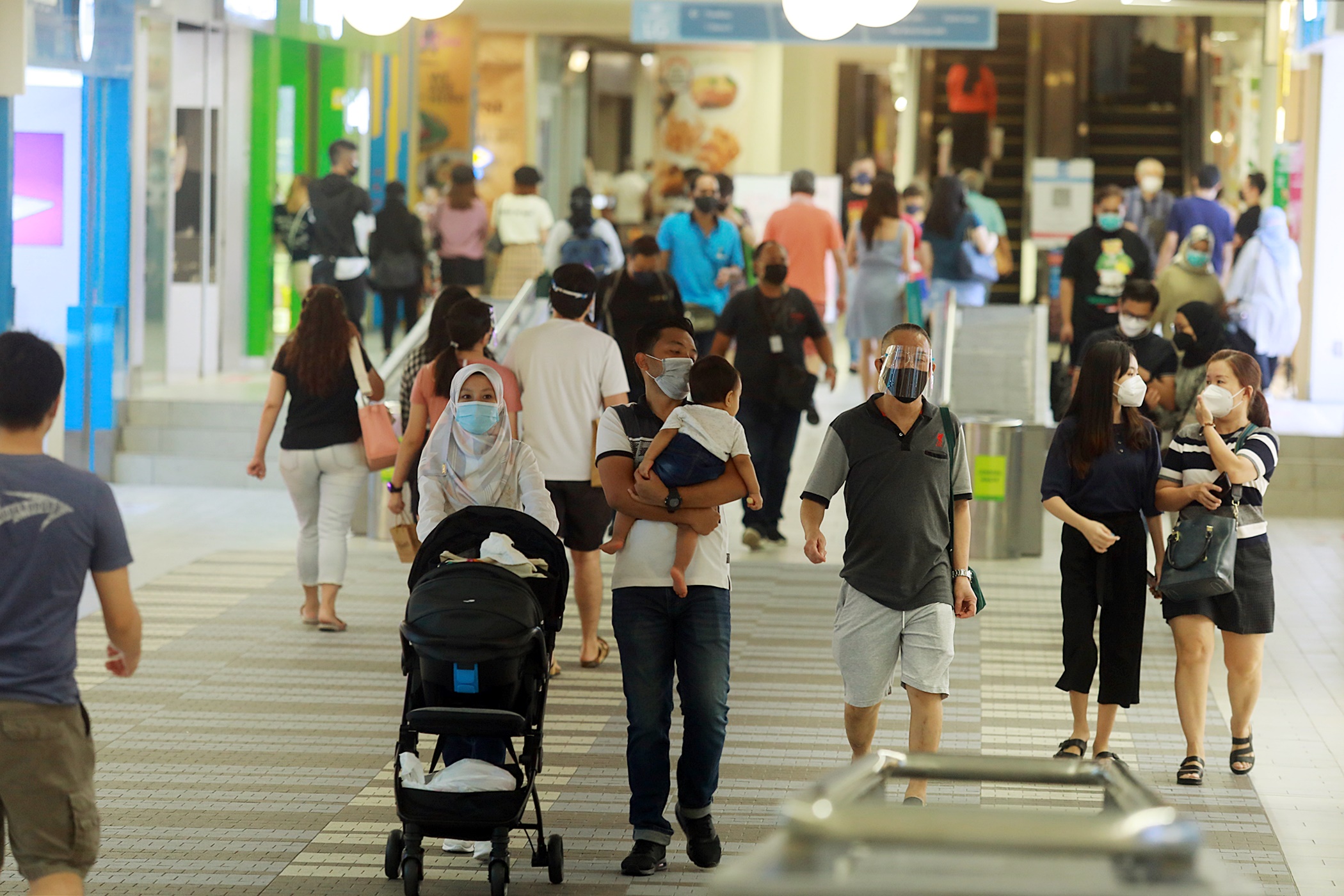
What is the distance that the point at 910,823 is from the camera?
83.1 inches

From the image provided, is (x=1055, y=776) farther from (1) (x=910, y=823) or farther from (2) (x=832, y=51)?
(2) (x=832, y=51)

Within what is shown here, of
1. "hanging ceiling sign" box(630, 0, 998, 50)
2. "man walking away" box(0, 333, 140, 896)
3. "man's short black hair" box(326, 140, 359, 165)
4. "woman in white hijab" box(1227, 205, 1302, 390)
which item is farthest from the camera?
"hanging ceiling sign" box(630, 0, 998, 50)

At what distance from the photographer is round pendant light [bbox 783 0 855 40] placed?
9.03 metres

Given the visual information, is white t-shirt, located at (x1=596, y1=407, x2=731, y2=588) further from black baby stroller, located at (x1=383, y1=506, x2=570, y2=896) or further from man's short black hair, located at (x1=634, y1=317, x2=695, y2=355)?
man's short black hair, located at (x1=634, y1=317, x2=695, y2=355)

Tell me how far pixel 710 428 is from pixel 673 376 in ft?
1.05

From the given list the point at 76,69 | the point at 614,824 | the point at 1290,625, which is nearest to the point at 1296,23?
the point at 1290,625

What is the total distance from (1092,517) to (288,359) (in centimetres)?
366

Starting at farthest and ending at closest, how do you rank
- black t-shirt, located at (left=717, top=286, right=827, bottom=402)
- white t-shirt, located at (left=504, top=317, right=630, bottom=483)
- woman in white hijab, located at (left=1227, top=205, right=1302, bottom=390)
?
woman in white hijab, located at (left=1227, top=205, right=1302, bottom=390), black t-shirt, located at (left=717, top=286, right=827, bottom=402), white t-shirt, located at (left=504, top=317, right=630, bottom=483)

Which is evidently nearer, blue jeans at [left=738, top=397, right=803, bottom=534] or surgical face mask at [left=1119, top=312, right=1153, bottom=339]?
surgical face mask at [left=1119, top=312, right=1153, bottom=339]

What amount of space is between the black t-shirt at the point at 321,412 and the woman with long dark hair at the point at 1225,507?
11.8ft

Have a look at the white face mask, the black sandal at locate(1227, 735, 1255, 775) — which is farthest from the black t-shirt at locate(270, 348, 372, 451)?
the black sandal at locate(1227, 735, 1255, 775)

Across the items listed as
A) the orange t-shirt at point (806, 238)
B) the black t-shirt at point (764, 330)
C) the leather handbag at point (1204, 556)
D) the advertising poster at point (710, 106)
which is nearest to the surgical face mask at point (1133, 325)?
the black t-shirt at point (764, 330)

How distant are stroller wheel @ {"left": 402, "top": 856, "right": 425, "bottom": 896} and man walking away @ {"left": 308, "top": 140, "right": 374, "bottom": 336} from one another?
9.88 m

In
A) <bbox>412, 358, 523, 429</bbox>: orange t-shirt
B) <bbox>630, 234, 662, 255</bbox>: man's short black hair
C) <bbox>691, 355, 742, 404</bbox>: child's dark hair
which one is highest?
<bbox>630, 234, 662, 255</bbox>: man's short black hair
